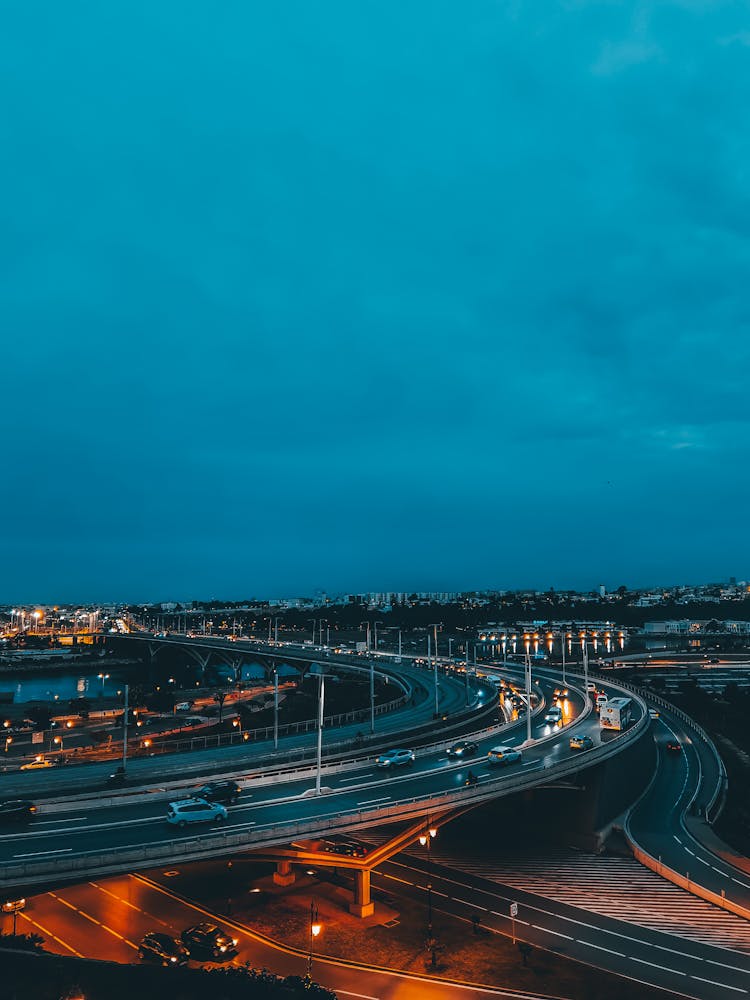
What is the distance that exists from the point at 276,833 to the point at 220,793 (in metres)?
5.59

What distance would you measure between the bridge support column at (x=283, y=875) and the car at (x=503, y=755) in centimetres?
1184

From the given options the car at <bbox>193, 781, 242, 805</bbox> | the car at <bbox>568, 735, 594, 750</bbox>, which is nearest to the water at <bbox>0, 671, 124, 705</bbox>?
the car at <bbox>193, 781, 242, 805</bbox>

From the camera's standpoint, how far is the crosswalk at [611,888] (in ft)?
94.0

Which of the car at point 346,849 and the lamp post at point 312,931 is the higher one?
the car at point 346,849

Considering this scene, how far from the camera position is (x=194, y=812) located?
25094 mm

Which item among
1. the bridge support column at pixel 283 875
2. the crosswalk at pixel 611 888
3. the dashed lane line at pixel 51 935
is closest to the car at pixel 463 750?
the crosswalk at pixel 611 888

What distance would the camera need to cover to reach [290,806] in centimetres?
2786

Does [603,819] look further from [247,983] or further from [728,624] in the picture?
[728,624]

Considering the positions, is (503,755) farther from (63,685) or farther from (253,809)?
(63,685)

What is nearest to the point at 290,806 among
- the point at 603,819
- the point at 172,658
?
the point at 603,819

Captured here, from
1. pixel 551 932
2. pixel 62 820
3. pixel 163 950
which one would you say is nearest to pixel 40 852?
pixel 62 820

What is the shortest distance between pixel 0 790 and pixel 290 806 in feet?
43.4

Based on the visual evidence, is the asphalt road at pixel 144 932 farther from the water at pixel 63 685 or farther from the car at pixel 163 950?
A: the water at pixel 63 685

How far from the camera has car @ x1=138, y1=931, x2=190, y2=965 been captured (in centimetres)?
2394
